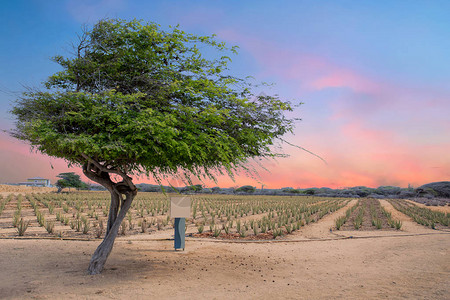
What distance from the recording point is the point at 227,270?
824cm

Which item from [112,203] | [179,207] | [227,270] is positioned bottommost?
[227,270]

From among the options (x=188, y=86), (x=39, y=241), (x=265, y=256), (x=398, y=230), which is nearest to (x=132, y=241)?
(x=39, y=241)

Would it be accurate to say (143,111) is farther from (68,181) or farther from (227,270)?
(68,181)

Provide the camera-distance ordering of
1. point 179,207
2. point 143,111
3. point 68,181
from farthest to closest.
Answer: point 68,181
point 179,207
point 143,111

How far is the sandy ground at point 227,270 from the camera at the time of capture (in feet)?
21.2

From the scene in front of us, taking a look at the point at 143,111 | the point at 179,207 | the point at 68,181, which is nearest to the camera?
the point at 143,111

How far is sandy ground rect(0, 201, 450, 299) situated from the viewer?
6.45 metres

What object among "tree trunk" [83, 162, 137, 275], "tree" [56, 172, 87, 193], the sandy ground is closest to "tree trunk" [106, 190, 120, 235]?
"tree trunk" [83, 162, 137, 275]

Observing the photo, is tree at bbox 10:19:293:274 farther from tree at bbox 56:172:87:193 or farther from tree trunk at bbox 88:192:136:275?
tree at bbox 56:172:87:193

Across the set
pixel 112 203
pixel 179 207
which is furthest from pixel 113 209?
pixel 179 207

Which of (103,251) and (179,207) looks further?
(179,207)

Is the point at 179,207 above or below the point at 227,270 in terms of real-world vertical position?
above

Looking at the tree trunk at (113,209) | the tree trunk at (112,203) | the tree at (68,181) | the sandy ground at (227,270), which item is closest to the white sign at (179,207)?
the sandy ground at (227,270)

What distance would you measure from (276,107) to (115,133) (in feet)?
Answer: 13.4
